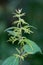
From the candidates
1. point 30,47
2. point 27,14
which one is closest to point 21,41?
point 30,47

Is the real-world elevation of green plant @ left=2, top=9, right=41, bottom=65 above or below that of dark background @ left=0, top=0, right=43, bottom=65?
below

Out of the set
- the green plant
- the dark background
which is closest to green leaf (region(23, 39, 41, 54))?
the green plant

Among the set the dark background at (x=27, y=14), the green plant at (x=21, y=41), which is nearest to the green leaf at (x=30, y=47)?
the green plant at (x=21, y=41)

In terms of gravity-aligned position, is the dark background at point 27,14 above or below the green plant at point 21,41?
above

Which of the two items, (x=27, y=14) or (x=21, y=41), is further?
(x=27, y=14)

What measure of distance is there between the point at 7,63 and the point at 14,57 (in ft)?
0.13

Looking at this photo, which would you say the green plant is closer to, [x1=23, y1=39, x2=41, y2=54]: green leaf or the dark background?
[x1=23, y1=39, x2=41, y2=54]: green leaf

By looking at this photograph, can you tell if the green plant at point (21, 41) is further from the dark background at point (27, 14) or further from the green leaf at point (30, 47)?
the dark background at point (27, 14)

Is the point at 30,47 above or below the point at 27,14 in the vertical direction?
below

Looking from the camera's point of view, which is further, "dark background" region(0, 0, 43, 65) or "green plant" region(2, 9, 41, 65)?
"dark background" region(0, 0, 43, 65)

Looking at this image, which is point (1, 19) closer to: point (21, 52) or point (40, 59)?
point (40, 59)

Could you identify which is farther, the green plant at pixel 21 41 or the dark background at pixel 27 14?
the dark background at pixel 27 14

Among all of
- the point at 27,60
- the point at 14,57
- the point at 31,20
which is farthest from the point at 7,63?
the point at 31,20

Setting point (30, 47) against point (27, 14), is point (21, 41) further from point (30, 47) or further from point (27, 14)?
point (27, 14)
